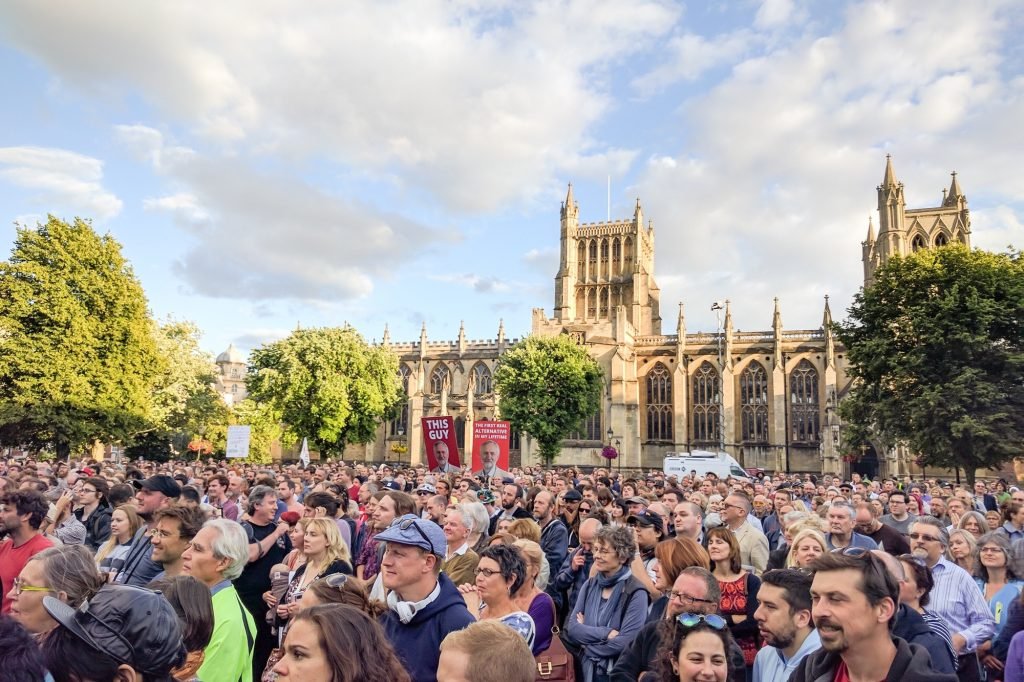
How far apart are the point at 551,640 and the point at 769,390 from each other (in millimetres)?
49332

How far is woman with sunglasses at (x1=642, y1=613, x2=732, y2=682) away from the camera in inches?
129

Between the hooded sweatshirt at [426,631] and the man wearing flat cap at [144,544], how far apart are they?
229cm

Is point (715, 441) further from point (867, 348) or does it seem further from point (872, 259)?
point (867, 348)

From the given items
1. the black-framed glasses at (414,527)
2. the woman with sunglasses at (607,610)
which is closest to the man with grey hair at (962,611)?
the woman with sunglasses at (607,610)

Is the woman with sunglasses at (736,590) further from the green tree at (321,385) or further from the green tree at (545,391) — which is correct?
the green tree at (321,385)

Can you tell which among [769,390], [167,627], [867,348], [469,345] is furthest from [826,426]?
[167,627]

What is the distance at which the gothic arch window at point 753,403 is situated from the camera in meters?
50.5

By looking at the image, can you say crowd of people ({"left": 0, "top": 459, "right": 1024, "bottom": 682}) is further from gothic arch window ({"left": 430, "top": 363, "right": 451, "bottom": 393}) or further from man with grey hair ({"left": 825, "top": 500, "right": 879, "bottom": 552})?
gothic arch window ({"left": 430, "top": 363, "right": 451, "bottom": 393})

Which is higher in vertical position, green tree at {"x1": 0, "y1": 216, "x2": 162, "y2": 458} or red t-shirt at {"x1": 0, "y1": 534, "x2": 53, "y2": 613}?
green tree at {"x1": 0, "y1": 216, "x2": 162, "y2": 458}

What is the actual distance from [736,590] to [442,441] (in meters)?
14.3

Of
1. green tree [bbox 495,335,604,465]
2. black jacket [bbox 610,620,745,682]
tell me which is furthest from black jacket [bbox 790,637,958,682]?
green tree [bbox 495,335,604,465]

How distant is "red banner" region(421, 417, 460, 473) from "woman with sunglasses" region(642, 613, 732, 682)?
1535 cm

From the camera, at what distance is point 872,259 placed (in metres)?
51.9

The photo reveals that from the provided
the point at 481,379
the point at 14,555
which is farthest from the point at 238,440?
the point at 481,379
